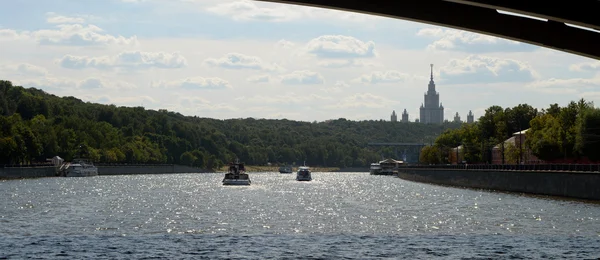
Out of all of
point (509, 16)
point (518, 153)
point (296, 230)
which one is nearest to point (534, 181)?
point (296, 230)

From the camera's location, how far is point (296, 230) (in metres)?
58.7

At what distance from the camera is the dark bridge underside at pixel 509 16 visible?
34.8m

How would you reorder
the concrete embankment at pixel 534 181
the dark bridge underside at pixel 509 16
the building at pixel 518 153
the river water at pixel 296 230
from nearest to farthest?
the dark bridge underside at pixel 509 16, the river water at pixel 296 230, the concrete embankment at pixel 534 181, the building at pixel 518 153

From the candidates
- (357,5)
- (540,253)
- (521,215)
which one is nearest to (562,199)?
(521,215)

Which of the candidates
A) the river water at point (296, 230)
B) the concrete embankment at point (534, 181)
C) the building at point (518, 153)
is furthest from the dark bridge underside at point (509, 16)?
the building at point (518, 153)

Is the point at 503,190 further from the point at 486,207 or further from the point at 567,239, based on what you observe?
the point at 567,239

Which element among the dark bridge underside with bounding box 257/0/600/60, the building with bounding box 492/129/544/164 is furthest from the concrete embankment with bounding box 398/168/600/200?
the dark bridge underside with bounding box 257/0/600/60

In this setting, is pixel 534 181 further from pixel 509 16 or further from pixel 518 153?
pixel 509 16

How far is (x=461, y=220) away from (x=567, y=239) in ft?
51.8

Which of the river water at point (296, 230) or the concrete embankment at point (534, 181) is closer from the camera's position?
the river water at point (296, 230)

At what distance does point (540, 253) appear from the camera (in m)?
46.0

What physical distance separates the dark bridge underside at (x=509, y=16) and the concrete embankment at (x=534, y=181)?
51.1 meters

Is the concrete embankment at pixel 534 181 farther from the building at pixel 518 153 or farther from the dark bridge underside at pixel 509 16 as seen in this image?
the dark bridge underside at pixel 509 16

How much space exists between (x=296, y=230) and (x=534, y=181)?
5883cm
